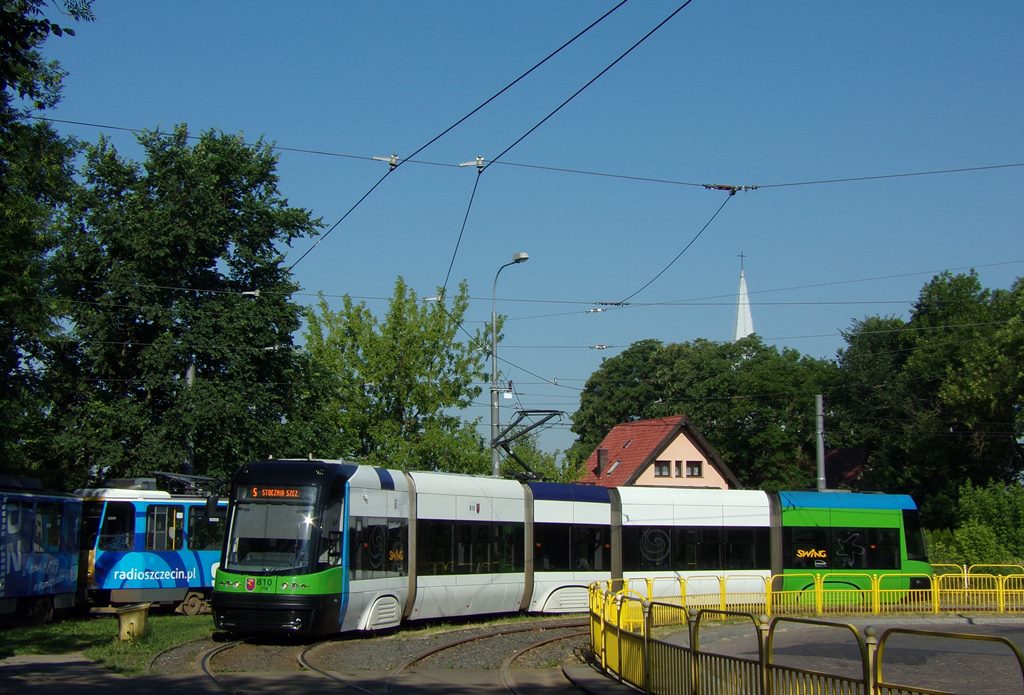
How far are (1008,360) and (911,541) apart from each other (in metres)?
21.0

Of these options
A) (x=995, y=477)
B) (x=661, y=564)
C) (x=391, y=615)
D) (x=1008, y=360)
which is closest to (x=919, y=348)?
(x=995, y=477)

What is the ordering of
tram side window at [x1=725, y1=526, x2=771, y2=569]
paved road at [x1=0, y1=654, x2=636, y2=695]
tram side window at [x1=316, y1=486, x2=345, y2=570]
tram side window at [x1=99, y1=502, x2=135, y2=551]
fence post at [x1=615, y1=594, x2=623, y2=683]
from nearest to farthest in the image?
paved road at [x1=0, y1=654, x2=636, y2=695], fence post at [x1=615, y1=594, x2=623, y2=683], tram side window at [x1=316, y1=486, x2=345, y2=570], tram side window at [x1=99, y1=502, x2=135, y2=551], tram side window at [x1=725, y1=526, x2=771, y2=569]

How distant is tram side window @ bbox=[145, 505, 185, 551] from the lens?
985 inches

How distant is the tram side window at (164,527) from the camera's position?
25016mm

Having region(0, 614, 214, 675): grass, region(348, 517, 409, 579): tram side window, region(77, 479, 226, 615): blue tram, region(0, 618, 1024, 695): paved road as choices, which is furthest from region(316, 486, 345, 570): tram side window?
region(77, 479, 226, 615): blue tram

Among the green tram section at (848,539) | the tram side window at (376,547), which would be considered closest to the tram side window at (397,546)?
the tram side window at (376,547)

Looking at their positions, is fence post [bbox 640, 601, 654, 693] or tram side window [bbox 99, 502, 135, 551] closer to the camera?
fence post [bbox 640, 601, 654, 693]

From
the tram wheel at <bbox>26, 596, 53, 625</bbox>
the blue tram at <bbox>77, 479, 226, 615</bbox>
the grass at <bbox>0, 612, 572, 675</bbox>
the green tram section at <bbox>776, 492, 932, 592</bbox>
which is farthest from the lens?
Result: the green tram section at <bbox>776, 492, 932, 592</bbox>

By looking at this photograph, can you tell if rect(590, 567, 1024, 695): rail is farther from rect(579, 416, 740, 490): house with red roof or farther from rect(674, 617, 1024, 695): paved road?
rect(579, 416, 740, 490): house with red roof

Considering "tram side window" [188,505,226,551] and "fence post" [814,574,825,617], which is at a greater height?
"tram side window" [188,505,226,551]

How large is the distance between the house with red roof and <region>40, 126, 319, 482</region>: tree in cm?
2532

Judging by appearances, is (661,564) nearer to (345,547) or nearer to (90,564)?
(345,547)

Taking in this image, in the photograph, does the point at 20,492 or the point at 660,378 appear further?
the point at 660,378

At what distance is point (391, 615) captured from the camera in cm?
2053
